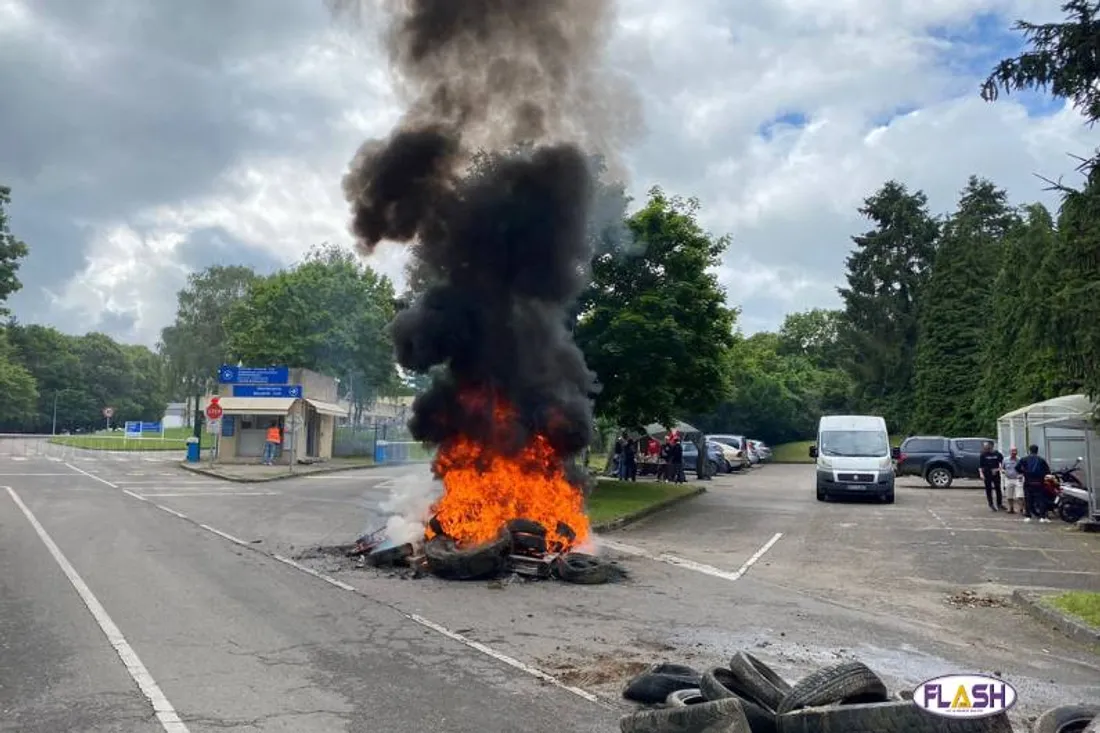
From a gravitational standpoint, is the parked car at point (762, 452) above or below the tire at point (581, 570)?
above

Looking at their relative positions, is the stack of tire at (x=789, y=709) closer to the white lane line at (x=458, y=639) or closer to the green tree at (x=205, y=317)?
the white lane line at (x=458, y=639)

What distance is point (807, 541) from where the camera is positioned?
577 inches

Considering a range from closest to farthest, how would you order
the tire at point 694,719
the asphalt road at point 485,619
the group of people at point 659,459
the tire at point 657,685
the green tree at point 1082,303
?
the tire at point 694,719 < the tire at point 657,685 < the asphalt road at point 485,619 < the green tree at point 1082,303 < the group of people at point 659,459

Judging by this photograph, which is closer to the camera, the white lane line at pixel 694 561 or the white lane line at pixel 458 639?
the white lane line at pixel 458 639

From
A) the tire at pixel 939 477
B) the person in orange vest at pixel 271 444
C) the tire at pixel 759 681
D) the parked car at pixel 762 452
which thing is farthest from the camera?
the parked car at pixel 762 452

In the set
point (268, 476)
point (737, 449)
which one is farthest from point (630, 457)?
point (737, 449)

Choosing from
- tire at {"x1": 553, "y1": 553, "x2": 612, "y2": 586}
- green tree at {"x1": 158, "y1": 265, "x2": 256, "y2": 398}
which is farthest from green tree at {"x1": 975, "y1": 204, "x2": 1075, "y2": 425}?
green tree at {"x1": 158, "y1": 265, "x2": 256, "y2": 398}

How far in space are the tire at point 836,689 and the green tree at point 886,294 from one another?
2167 inches

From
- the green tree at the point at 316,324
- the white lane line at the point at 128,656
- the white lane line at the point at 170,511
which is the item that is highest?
the green tree at the point at 316,324

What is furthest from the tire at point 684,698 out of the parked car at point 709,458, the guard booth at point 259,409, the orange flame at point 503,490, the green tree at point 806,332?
the green tree at point 806,332

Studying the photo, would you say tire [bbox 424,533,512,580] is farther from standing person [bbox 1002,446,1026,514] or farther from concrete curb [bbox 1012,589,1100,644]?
standing person [bbox 1002,446,1026,514]

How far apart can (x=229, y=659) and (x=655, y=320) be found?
51.6 feet

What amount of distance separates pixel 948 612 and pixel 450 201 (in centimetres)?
917

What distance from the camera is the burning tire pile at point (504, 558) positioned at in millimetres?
10109
